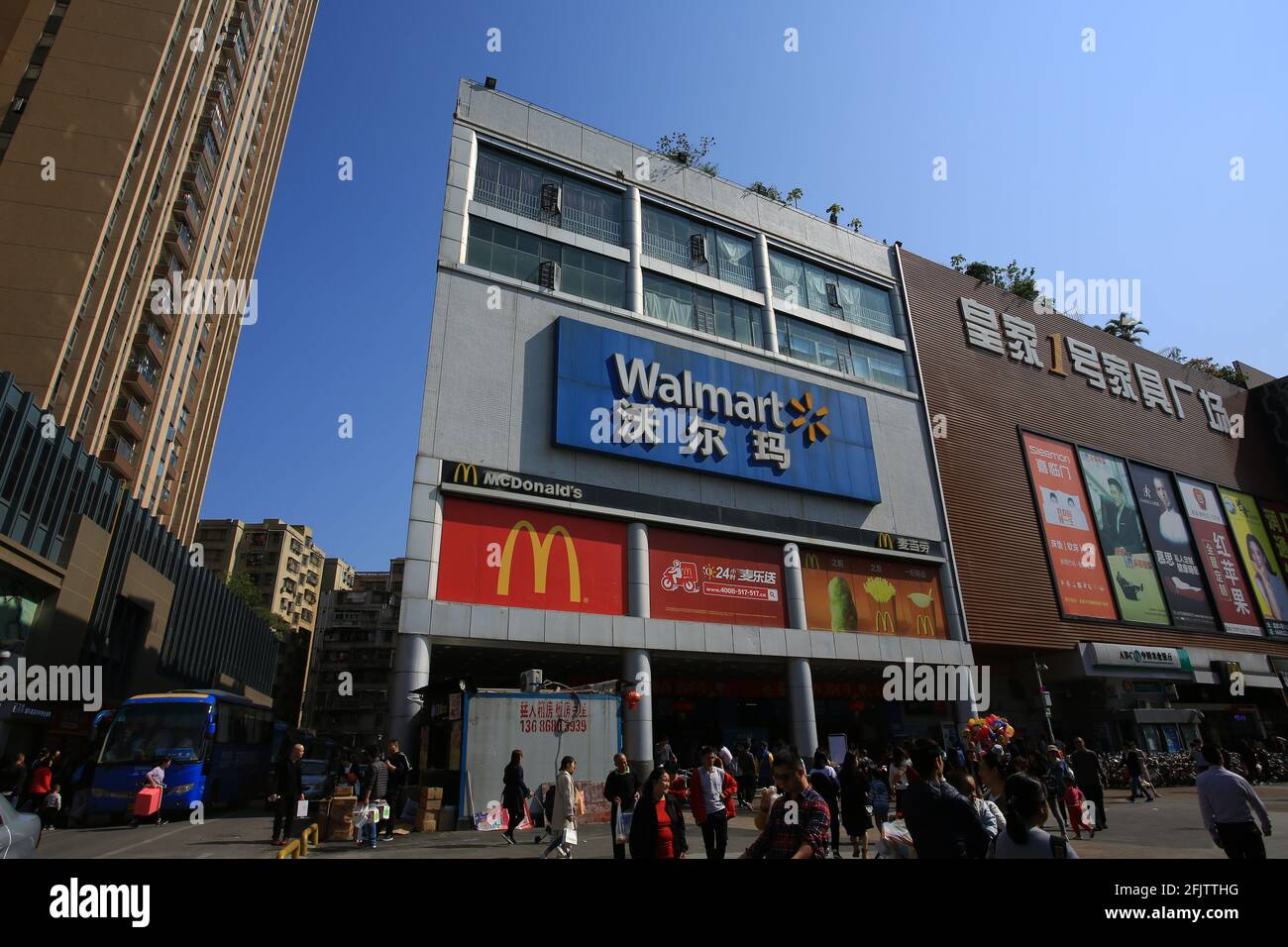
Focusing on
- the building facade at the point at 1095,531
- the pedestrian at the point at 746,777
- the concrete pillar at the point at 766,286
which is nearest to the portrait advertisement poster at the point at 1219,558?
the building facade at the point at 1095,531

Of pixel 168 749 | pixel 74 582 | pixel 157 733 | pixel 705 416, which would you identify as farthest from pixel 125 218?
pixel 705 416

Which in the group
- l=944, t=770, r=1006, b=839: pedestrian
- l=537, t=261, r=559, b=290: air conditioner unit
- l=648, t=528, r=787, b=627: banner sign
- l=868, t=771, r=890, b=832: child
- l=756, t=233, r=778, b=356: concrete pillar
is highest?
l=756, t=233, r=778, b=356: concrete pillar

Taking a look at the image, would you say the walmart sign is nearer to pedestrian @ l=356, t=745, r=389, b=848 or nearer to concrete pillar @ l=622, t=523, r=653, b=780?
concrete pillar @ l=622, t=523, r=653, b=780

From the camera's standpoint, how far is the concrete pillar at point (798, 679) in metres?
26.6

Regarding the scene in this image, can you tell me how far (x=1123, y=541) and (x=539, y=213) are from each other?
3651 cm

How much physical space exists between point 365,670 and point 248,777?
228 feet

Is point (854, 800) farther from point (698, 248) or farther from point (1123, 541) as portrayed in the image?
point (1123, 541)

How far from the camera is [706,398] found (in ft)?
96.1

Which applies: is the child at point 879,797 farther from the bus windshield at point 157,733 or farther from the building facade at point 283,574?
the building facade at point 283,574

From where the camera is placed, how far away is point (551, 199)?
1184 inches

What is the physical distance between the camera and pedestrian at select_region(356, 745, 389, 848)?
14078 millimetres

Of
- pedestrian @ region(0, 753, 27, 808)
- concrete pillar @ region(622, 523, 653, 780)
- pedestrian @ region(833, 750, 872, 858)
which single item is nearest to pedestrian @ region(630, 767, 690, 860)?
pedestrian @ region(833, 750, 872, 858)

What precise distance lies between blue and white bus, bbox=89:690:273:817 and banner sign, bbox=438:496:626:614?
714cm
